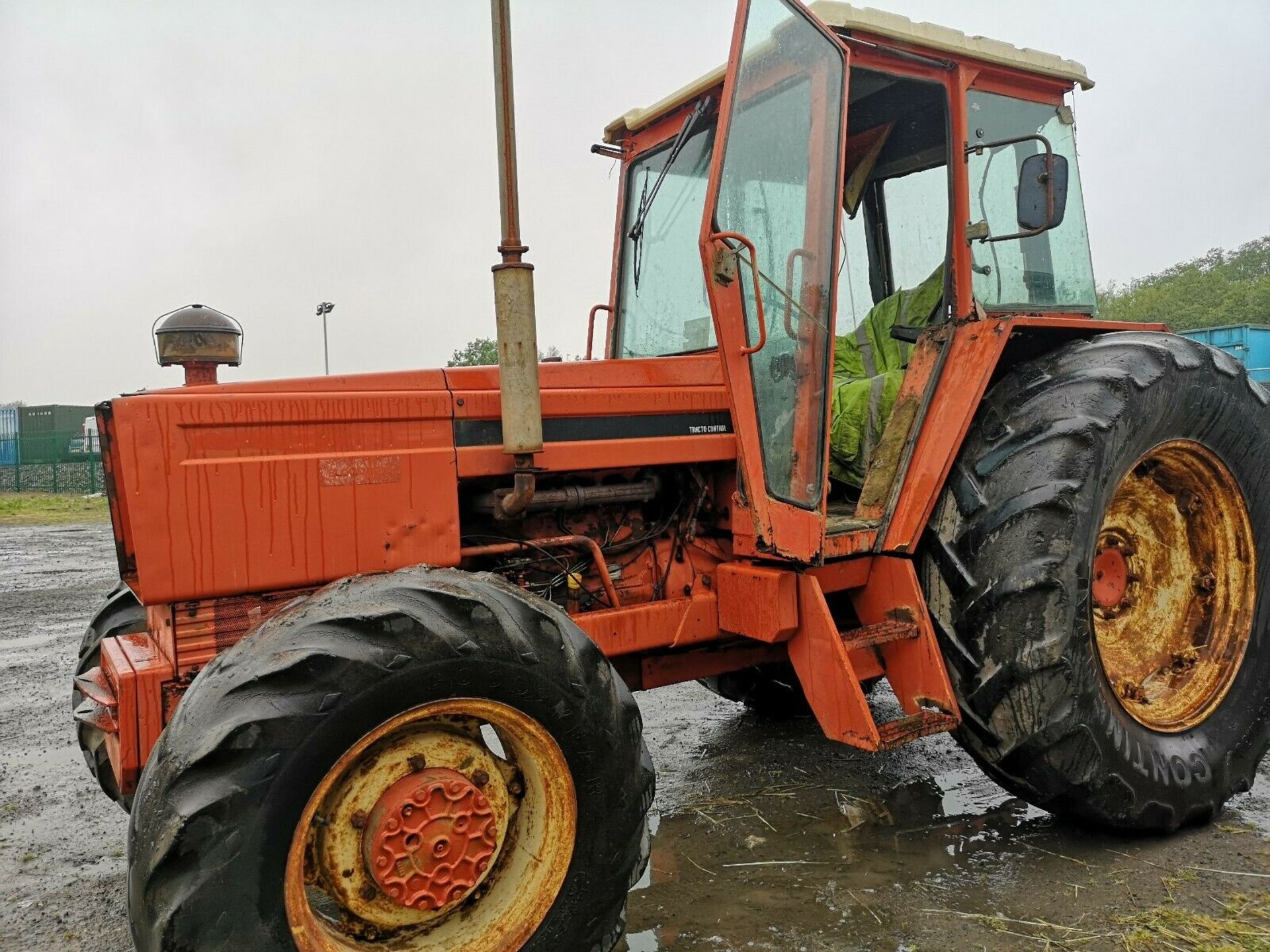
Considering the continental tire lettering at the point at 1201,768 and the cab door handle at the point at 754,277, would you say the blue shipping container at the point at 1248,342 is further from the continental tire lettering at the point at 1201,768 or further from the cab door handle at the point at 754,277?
the cab door handle at the point at 754,277

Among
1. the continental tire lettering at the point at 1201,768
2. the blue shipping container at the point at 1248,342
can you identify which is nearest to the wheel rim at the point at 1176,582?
the continental tire lettering at the point at 1201,768

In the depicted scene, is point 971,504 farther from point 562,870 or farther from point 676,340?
point 562,870

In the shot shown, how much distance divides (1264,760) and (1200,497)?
1.26m

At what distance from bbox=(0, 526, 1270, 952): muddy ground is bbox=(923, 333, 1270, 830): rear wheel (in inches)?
8.5

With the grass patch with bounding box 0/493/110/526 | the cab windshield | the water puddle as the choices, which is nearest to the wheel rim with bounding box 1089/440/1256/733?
the water puddle

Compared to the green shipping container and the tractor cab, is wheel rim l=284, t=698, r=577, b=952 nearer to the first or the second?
the tractor cab

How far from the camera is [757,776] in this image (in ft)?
12.9

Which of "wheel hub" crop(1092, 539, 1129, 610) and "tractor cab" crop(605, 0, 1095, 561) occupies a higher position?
"tractor cab" crop(605, 0, 1095, 561)

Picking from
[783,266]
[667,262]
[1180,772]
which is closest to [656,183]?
[667,262]

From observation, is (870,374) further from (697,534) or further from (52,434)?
(52,434)

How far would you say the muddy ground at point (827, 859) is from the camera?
8.75 ft

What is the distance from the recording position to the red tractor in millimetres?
2096

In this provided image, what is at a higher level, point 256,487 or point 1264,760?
point 256,487

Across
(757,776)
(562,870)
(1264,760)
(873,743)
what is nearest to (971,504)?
(873,743)
